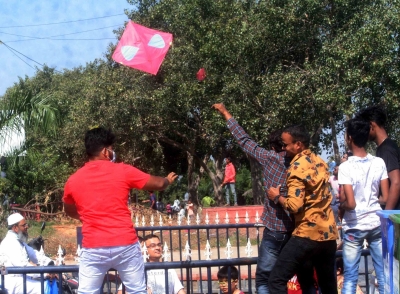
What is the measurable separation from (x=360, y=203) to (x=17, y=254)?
3.75 m

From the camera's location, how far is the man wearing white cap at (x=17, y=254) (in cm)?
584

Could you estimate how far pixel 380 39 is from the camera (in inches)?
526

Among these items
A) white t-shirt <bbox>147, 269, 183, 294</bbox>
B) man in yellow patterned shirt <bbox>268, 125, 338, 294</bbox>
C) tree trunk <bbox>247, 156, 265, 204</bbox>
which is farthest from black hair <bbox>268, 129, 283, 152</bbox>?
tree trunk <bbox>247, 156, 265, 204</bbox>

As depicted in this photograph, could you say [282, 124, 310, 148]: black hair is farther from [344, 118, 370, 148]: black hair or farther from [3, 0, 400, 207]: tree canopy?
[3, 0, 400, 207]: tree canopy

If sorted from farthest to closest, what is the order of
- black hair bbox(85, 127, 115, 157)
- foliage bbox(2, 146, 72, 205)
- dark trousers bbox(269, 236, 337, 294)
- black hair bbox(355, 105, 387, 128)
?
foliage bbox(2, 146, 72, 205) < black hair bbox(355, 105, 387, 128) < black hair bbox(85, 127, 115, 157) < dark trousers bbox(269, 236, 337, 294)

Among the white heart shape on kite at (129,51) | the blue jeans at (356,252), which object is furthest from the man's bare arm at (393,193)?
the white heart shape on kite at (129,51)

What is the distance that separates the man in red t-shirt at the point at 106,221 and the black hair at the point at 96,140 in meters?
0.12

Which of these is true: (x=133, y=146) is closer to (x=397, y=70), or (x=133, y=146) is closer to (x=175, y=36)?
(x=175, y=36)

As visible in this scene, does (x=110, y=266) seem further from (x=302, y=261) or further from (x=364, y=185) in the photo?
(x=364, y=185)

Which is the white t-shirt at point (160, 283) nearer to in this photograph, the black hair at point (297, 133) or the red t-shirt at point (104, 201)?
the red t-shirt at point (104, 201)

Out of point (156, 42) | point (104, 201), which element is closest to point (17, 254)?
point (104, 201)

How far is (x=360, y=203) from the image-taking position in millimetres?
4793

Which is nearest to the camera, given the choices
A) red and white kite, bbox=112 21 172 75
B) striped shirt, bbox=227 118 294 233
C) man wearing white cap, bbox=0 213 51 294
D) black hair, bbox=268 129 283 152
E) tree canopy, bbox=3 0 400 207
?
striped shirt, bbox=227 118 294 233

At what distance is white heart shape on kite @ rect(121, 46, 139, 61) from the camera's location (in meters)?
9.81
